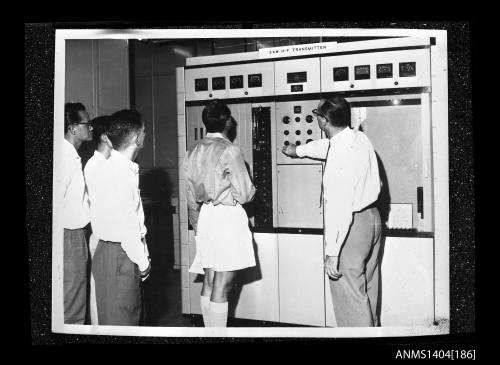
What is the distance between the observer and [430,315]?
2.29 meters

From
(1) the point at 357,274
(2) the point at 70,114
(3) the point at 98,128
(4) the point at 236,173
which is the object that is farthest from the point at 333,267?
(2) the point at 70,114

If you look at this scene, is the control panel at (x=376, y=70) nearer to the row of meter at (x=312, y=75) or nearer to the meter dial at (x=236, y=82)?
the row of meter at (x=312, y=75)

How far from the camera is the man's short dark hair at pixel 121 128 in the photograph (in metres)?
2.33

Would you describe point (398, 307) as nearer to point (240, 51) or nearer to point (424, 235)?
point (424, 235)

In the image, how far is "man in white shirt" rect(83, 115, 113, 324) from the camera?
7.56ft

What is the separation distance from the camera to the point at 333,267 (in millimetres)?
2352

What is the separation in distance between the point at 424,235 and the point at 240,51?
56.6 inches

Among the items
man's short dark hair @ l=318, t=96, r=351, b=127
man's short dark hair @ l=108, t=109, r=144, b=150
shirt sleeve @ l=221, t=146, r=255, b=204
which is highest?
man's short dark hair @ l=318, t=96, r=351, b=127

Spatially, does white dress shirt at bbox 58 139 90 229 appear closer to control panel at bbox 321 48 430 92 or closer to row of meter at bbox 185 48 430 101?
row of meter at bbox 185 48 430 101

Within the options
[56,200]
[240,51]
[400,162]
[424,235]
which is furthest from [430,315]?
[56,200]

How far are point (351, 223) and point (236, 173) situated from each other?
66 cm

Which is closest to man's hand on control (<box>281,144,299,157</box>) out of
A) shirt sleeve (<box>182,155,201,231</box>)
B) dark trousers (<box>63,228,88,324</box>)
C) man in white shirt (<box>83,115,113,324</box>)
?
shirt sleeve (<box>182,155,201,231</box>)

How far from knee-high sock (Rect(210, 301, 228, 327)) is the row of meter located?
1201 millimetres

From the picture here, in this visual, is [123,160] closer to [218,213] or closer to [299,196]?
[218,213]
